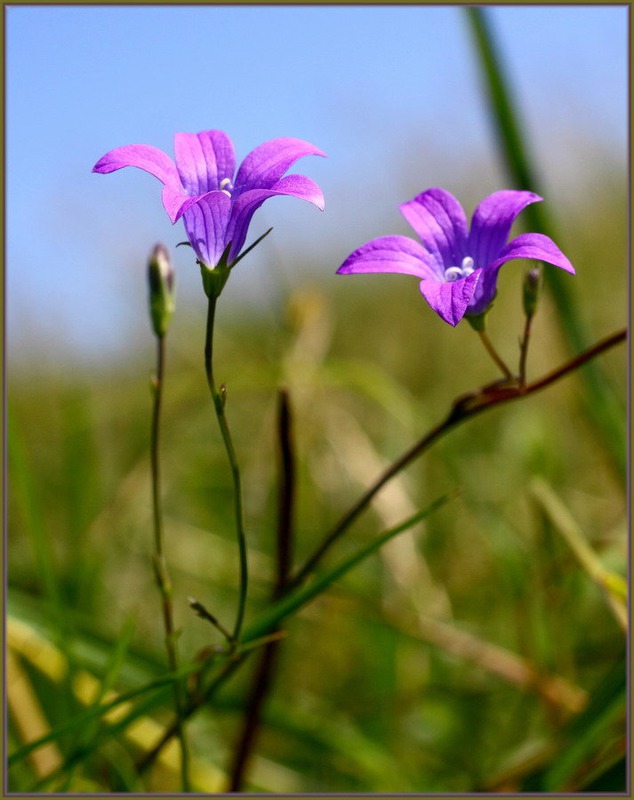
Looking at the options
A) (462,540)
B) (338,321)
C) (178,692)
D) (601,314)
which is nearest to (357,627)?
(462,540)

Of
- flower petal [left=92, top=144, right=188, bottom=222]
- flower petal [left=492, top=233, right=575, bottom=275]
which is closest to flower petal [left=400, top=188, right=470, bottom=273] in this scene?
flower petal [left=492, top=233, right=575, bottom=275]

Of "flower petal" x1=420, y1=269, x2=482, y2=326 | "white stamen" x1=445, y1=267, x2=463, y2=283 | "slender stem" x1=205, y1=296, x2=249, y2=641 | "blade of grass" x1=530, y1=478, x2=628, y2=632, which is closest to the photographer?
"flower petal" x1=420, y1=269, x2=482, y2=326

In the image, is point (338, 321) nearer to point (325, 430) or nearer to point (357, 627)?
point (325, 430)

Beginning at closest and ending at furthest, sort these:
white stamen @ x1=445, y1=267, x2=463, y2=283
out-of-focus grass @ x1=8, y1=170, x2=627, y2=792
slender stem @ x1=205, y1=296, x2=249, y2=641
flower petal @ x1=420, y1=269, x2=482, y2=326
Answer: flower petal @ x1=420, y1=269, x2=482, y2=326
slender stem @ x1=205, y1=296, x2=249, y2=641
white stamen @ x1=445, y1=267, x2=463, y2=283
out-of-focus grass @ x1=8, y1=170, x2=627, y2=792

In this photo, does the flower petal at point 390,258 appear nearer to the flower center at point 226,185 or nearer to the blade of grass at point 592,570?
the flower center at point 226,185

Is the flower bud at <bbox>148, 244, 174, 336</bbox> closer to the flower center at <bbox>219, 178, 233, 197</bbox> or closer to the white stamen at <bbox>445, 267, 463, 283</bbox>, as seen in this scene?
the flower center at <bbox>219, 178, 233, 197</bbox>

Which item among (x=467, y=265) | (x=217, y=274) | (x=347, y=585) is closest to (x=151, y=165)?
(x=217, y=274)
